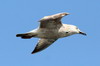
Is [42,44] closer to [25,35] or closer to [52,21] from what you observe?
[25,35]

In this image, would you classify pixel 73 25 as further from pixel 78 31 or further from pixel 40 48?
pixel 40 48

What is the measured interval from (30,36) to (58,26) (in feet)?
7.46

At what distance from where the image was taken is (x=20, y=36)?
4378 centimetres

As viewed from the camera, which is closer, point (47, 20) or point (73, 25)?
point (47, 20)

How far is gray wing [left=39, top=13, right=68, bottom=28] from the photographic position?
4109 centimetres

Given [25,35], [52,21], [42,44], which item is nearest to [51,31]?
[52,21]

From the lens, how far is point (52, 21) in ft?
140

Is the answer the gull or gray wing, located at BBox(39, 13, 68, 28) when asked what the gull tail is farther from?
gray wing, located at BBox(39, 13, 68, 28)

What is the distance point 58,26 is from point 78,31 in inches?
95.6

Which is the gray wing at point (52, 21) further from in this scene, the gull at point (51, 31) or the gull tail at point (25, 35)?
the gull tail at point (25, 35)

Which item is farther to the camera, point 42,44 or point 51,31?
point 42,44

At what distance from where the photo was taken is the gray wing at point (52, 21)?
41.1 metres

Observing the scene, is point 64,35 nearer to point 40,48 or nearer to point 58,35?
point 58,35

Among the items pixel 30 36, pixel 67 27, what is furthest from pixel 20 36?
pixel 67 27
